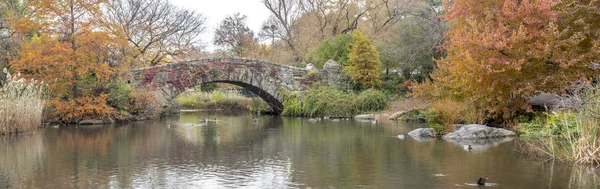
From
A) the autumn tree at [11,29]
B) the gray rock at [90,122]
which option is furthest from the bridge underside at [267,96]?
the autumn tree at [11,29]

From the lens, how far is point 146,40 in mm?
32031

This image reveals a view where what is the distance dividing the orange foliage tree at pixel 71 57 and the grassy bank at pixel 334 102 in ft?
26.5

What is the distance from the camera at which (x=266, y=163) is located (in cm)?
975

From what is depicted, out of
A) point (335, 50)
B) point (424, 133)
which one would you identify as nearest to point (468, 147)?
point (424, 133)

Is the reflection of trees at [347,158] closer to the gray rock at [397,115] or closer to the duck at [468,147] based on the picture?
the duck at [468,147]

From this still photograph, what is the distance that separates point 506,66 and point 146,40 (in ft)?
Answer: 73.4

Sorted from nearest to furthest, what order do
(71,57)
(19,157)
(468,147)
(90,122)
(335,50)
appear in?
(19,157), (468,147), (71,57), (90,122), (335,50)

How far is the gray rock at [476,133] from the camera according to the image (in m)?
13.5

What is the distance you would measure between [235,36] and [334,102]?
18.9m

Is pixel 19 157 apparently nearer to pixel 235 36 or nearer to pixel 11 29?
pixel 11 29

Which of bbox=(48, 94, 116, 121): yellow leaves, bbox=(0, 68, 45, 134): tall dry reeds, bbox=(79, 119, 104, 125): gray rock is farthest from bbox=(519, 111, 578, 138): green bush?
bbox=(79, 119, 104, 125): gray rock

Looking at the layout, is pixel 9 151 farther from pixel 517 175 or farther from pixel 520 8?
pixel 520 8

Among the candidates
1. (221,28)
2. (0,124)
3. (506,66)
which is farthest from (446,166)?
(221,28)

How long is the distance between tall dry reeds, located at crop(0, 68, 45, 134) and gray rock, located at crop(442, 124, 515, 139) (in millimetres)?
10419
